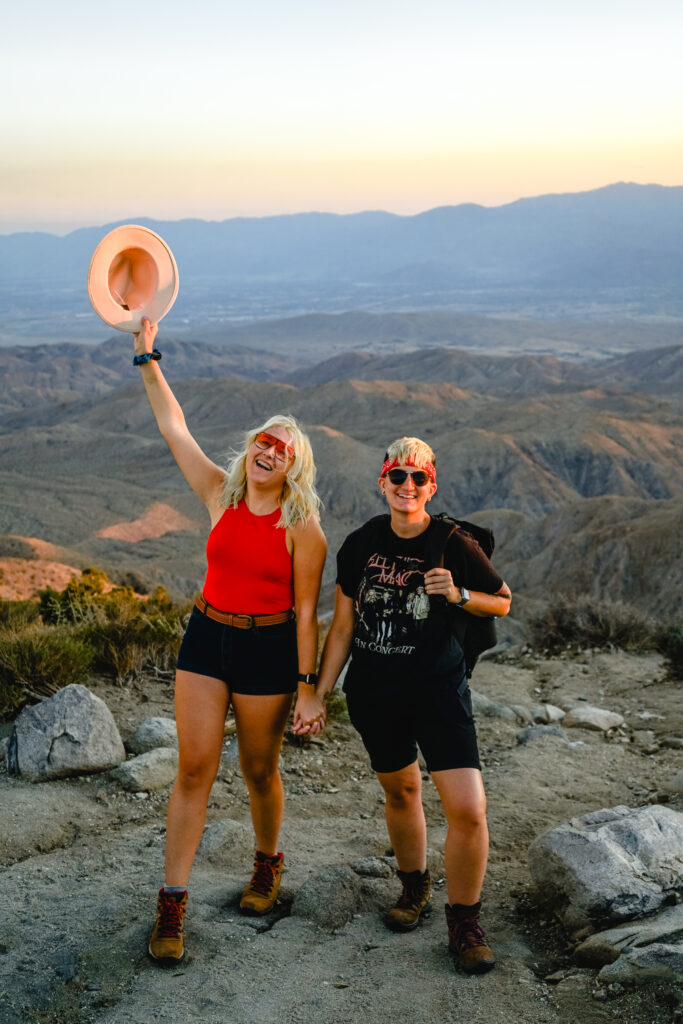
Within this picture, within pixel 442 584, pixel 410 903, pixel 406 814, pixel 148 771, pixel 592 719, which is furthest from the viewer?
pixel 592 719

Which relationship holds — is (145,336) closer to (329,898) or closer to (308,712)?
(308,712)

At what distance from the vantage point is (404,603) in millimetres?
3623

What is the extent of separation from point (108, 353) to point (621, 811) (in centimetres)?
14253

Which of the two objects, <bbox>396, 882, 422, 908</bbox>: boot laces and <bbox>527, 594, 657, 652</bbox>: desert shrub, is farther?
<bbox>527, 594, 657, 652</bbox>: desert shrub

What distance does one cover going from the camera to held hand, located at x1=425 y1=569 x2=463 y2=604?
11.6ft

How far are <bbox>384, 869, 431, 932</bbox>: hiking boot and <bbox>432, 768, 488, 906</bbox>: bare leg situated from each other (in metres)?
0.42

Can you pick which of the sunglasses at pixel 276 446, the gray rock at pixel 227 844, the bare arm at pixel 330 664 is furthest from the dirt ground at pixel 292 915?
the sunglasses at pixel 276 446

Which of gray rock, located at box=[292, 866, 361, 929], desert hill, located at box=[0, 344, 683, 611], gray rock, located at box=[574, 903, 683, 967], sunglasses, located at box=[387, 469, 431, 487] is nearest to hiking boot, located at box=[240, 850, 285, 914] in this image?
gray rock, located at box=[292, 866, 361, 929]

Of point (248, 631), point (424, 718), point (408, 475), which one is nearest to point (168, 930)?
point (248, 631)

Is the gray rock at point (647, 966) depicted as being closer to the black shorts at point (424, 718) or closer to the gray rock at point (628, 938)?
the gray rock at point (628, 938)

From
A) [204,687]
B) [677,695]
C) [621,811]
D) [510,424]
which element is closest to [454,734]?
[204,687]

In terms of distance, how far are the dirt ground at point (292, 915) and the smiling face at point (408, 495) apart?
1.77 metres

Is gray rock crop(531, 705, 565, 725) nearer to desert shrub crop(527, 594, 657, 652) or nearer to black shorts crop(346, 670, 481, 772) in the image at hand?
desert shrub crop(527, 594, 657, 652)

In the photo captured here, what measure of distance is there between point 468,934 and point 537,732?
3.94 m
